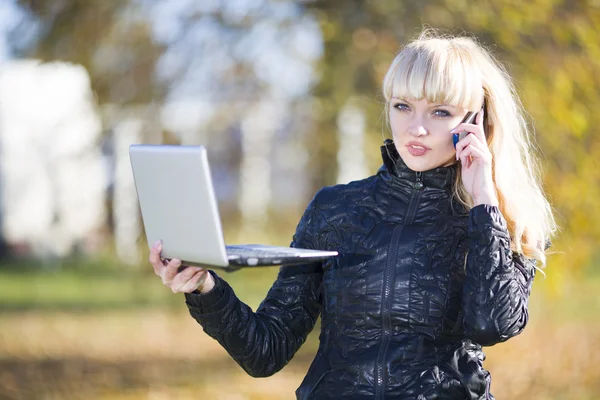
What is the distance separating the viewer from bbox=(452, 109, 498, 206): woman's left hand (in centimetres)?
270

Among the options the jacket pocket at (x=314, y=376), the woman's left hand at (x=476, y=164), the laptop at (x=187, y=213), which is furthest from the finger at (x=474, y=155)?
the jacket pocket at (x=314, y=376)

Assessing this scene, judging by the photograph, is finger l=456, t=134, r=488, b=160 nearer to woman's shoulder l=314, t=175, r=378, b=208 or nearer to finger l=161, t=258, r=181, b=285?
woman's shoulder l=314, t=175, r=378, b=208

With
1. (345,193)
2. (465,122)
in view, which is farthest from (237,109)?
(465,122)

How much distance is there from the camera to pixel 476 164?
8.98ft

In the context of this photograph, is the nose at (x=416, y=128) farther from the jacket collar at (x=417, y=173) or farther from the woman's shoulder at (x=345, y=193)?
the woman's shoulder at (x=345, y=193)

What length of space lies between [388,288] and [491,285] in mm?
285

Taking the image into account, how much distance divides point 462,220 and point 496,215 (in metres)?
0.17

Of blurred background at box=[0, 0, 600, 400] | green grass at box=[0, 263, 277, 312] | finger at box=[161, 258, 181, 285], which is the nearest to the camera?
finger at box=[161, 258, 181, 285]

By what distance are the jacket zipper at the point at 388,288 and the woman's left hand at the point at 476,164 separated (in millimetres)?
136

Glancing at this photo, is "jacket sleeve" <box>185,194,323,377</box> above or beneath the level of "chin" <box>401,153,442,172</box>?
beneath

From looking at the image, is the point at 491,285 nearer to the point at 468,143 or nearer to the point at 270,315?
the point at 468,143

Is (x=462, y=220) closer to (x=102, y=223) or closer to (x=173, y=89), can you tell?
(x=173, y=89)

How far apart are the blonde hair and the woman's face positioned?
0.10 feet

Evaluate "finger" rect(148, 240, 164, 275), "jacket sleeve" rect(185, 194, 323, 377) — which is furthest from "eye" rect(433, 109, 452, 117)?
"finger" rect(148, 240, 164, 275)
